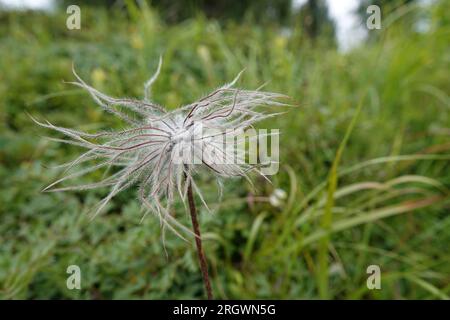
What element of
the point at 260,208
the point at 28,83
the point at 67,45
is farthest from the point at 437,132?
the point at 67,45

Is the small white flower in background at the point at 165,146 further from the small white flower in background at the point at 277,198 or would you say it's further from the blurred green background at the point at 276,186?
the small white flower in background at the point at 277,198

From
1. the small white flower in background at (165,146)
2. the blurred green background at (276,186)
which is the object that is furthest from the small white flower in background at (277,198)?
the small white flower in background at (165,146)

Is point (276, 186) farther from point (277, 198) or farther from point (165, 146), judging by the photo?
point (165, 146)

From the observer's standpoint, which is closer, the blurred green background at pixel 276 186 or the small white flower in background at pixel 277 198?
the blurred green background at pixel 276 186

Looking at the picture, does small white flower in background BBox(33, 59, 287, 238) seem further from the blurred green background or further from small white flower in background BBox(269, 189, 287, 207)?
small white flower in background BBox(269, 189, 287, 207)

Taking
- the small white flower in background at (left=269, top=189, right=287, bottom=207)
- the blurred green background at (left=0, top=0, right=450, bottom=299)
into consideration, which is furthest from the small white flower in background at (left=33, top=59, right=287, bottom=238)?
the small white flower in background at (left=269, top=189, right=287, bottom=207)

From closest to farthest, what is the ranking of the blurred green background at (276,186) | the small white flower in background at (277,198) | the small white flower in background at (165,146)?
the small white flower in background at (165,146) < the blurred green background at (276,186) < the small white flower in background at (277,198)

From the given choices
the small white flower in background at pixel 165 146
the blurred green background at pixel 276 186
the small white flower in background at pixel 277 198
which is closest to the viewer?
the small white flower in background at pixel 165 146

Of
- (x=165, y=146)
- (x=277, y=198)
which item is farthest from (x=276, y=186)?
(x=165, y=146)
